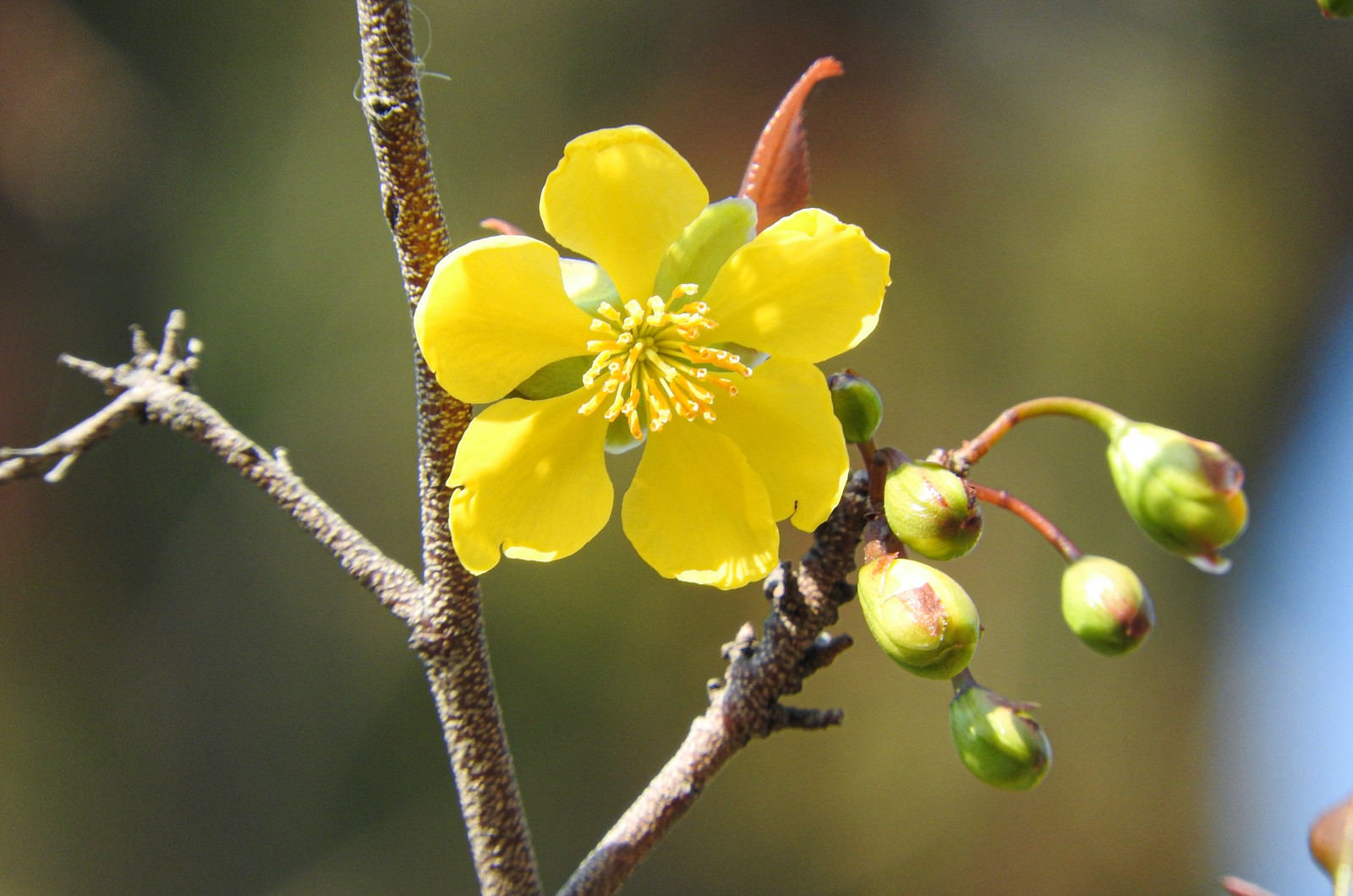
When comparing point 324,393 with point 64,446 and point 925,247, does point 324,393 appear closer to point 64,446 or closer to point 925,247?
point 925,247

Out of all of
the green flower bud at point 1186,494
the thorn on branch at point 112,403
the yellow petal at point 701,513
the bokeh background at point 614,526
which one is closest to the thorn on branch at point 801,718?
the yellow petal at point 701,513

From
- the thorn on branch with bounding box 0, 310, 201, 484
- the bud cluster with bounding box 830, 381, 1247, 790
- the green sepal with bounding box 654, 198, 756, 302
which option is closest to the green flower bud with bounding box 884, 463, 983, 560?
the bud cluster with bounding box 830, 381, 1247, 790

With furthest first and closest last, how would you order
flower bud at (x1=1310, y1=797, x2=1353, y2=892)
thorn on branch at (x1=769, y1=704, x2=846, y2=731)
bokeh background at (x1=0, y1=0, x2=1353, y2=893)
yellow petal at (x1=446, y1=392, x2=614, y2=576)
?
bokeh background at (x1=0, y1=0, x2=1353, y2=893), thorn on branch at (x1=769, y1=704, x2=846, y2=731), yellow petal at (x1=446, y1=392, x2=614, y2=576), flower bud at (x1=1310, y1=797, x2=1353, y2=892)

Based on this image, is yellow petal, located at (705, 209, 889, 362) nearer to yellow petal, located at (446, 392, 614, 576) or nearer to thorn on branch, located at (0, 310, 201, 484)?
yellow petal, located at (446, 392, 614, 576)

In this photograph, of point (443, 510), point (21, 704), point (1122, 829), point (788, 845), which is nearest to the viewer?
point (443, 510)

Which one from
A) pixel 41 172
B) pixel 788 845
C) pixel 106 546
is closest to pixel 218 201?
pixel 41 172

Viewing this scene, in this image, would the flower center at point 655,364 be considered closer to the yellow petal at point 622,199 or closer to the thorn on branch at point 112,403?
the yellow petal at point 622,199
